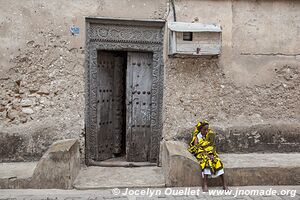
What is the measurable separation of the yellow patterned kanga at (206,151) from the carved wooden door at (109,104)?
4.51ft

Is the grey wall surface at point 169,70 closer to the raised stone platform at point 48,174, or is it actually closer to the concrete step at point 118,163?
the concrete step at point 118,163

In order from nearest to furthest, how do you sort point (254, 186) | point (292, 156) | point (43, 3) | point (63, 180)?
point (63, 180), point (254, 186), point (43, 3), point (292, 156)

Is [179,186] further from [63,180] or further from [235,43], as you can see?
[235,43]

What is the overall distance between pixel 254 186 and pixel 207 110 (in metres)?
1.35

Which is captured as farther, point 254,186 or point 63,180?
point 254,186

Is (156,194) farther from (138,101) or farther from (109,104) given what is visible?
(109,104)

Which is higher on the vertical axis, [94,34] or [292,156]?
[94,34]

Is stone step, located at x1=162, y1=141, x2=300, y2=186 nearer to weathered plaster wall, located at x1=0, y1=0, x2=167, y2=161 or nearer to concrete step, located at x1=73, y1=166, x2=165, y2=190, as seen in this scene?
concrete step, located at x1=73, y1=166, x2=165, y2=190

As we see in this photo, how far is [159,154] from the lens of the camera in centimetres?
491

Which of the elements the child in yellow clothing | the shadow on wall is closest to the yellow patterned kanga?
the child in yellow clothing

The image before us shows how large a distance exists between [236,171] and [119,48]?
2.51 meters

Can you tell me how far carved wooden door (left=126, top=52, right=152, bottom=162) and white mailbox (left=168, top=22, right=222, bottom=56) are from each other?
0.60 m

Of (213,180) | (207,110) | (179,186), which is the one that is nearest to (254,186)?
(213,180)

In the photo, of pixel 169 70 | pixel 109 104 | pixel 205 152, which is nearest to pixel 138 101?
pixel 109 104
